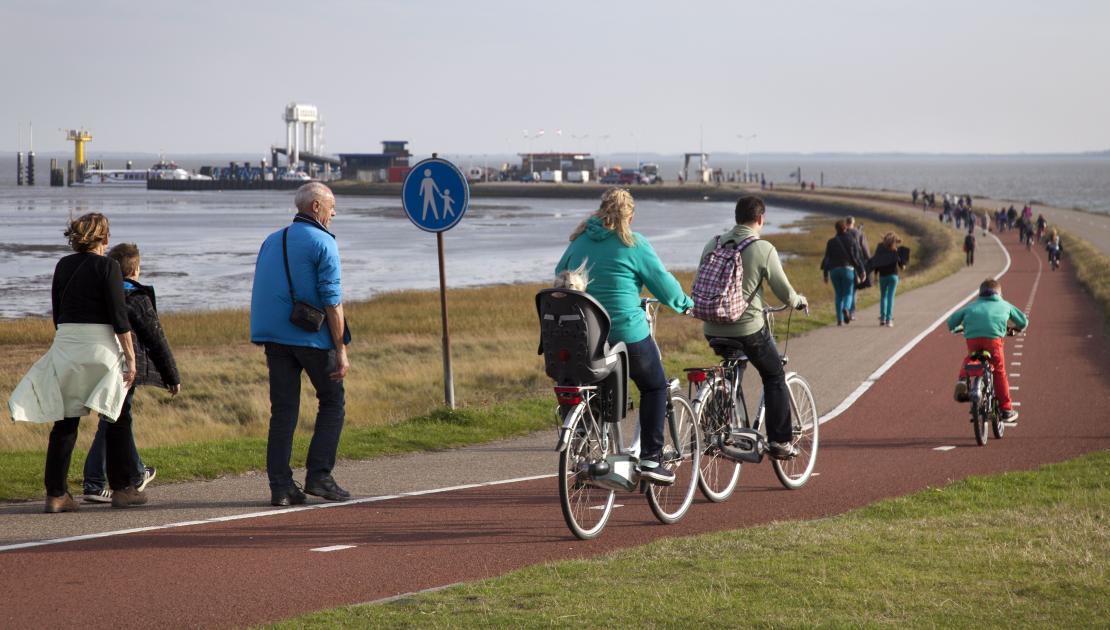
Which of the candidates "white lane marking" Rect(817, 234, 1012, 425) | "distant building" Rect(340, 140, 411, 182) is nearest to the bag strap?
"white lane marking" Rect(817, 234, 1012, 425)

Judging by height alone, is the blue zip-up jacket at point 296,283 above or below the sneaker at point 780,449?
above

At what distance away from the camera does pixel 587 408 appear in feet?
23.7

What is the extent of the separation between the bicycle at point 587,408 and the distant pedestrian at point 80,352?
2534 mm

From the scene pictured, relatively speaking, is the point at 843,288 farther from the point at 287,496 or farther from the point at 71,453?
the point at 71,453

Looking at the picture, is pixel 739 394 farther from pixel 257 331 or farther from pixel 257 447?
pixel 257 447

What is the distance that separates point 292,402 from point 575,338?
2.02 m

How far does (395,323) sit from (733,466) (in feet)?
77.8

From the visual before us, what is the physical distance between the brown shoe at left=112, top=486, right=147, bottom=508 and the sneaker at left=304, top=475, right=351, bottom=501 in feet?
3.22

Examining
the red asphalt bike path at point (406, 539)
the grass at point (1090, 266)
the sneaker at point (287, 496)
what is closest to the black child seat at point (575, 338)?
the red asphalt bike path at point (406, 539)

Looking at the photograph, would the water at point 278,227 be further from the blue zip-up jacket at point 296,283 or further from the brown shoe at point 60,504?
the blue zip-up jacket at point 296,283

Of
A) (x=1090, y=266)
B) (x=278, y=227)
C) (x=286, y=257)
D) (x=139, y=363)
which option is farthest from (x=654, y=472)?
(x=278, y=227)

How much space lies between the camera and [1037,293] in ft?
108

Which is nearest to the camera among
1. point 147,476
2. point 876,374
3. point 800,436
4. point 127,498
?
point 127,498

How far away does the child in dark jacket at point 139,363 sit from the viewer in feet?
26.9
